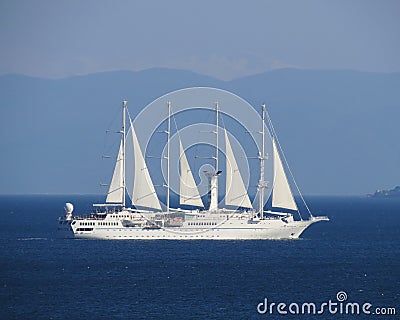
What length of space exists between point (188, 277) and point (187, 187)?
29.6m

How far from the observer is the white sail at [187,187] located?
105000 mm

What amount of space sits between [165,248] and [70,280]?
23115 mm

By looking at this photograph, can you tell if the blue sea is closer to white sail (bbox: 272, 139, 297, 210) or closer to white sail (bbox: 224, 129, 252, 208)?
white sail (bbox: 272, 139, 297, 210)

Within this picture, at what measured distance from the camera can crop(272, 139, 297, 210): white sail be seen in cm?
10319

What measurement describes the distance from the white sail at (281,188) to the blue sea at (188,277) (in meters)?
3.60

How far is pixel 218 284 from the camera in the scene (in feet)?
239

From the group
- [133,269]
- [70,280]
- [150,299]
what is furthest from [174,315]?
[133,269]

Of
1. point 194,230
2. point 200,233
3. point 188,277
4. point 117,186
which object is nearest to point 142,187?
point 117,186

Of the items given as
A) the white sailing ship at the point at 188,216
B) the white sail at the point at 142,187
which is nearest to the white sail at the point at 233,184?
the white sailing ship at the point at 188,216

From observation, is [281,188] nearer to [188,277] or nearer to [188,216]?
[188,216]

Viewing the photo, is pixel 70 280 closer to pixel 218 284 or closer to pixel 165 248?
pixel 218 284

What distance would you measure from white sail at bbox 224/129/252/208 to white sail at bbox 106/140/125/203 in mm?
10135

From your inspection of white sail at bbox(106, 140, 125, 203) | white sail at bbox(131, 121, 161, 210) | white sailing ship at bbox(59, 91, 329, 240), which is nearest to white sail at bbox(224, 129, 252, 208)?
white sailing ship at bbox(59, 91, 329, 240)

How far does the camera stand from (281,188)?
104 meters
